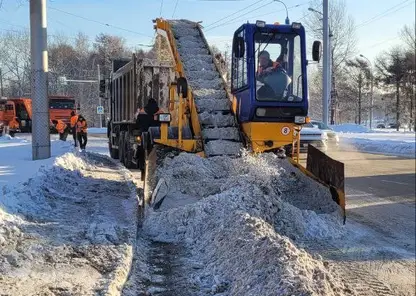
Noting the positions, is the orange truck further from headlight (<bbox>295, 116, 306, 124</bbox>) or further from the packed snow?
the packed snow

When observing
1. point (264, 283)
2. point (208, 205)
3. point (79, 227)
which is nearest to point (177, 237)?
point (208, 205)

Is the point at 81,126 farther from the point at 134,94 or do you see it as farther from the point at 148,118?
the point at 148,118

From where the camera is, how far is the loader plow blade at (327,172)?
771 centimetres

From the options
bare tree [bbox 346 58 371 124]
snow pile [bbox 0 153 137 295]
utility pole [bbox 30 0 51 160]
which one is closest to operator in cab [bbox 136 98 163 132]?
snow pile [bbox 0 153 137 295]

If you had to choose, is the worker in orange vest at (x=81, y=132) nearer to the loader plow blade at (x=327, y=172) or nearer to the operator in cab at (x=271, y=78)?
the operator in cab at (x=271, y=78)

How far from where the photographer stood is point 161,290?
4828 millimetres

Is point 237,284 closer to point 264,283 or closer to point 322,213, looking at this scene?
point 264,283

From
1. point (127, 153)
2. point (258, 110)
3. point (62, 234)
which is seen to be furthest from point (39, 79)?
point (62, 234)

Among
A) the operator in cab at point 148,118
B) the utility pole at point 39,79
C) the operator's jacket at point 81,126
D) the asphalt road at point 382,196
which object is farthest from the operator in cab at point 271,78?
the operator's jacket at point 81,126

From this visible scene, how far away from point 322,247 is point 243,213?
114 centimetres

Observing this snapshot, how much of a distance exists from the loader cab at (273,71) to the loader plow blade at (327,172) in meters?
Result: 0.88

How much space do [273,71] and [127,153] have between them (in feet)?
25.8

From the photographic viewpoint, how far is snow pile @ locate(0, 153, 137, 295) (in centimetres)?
463

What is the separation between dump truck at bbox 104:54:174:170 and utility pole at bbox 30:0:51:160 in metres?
2.53
